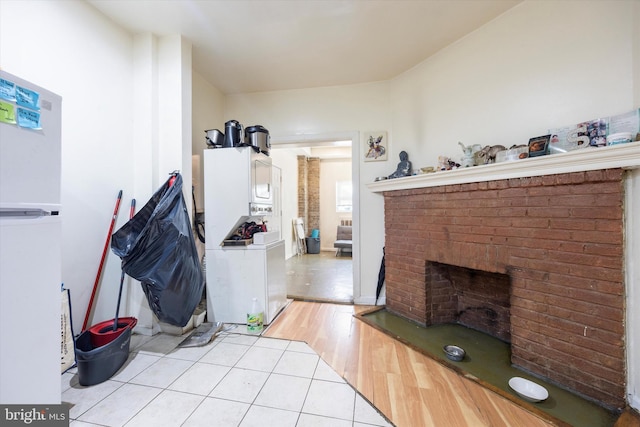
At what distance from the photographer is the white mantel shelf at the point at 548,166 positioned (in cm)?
126

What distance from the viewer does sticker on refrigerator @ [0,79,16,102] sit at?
833 mm

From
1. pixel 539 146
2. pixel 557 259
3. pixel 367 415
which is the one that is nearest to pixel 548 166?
pixel 539 146

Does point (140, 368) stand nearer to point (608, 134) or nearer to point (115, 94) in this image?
point (115, 94)

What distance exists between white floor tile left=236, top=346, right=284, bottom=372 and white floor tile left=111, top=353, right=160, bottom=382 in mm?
650

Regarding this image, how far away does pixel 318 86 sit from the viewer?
3.12 metres

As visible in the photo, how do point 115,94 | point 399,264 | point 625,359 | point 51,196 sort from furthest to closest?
point 399,264 < point 115,94 < point 625,359 < point 51,196

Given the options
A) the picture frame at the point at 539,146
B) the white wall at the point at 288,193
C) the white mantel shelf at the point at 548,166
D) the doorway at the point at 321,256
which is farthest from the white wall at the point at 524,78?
the white wall at the point at 288,193

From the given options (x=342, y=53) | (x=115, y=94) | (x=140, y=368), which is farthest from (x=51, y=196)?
(x=342, y=53)

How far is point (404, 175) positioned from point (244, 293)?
1999mm

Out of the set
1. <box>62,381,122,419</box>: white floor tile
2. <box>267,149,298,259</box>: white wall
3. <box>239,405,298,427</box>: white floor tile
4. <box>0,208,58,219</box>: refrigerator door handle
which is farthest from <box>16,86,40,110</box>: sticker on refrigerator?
<box>267,149,298,259</box>: white wall

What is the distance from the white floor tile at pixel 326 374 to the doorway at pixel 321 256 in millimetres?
1301

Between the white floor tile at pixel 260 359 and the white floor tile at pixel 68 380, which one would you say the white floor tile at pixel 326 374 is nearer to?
the white floor tile at pixel 260 359

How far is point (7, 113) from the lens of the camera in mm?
835

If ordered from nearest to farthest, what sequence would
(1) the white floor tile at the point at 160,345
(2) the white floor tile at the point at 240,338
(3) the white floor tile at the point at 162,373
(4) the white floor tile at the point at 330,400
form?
1. (4) the white floor tile at the point at 330,400
2. (3) the white floor tile at the point at 162,373
3. (1) the white floor tile at the point at 160,345
4. (2) the white floor tile at the point at 240,338
